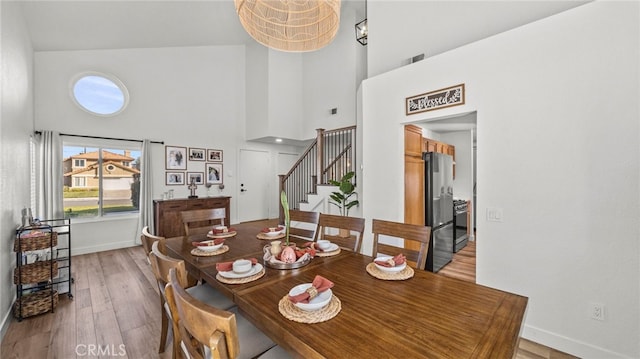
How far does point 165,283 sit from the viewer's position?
148cm

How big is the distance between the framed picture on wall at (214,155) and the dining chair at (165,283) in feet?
15.5

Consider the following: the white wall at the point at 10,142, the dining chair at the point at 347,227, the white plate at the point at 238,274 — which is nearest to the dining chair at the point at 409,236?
the dining chair at the point at 347,227

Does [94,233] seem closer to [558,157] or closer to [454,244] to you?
[454,244]

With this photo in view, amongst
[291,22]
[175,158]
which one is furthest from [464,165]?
[175,158]

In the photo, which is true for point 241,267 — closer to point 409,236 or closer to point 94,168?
point 409,236

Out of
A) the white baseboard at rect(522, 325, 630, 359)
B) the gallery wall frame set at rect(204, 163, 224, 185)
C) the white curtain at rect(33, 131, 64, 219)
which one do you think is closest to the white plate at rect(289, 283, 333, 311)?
the white baseboard at rect(522, 325, 630, 359)

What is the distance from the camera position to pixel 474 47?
2.53 m

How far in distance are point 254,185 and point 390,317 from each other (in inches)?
266

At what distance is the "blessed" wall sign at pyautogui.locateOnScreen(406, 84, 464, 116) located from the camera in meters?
2.66

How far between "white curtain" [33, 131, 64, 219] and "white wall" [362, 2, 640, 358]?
5.97m

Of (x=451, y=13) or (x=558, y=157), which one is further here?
(x=451, y=13)

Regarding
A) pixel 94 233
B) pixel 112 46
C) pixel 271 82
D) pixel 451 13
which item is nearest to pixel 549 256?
pixel 451 13

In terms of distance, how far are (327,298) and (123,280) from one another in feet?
11.9

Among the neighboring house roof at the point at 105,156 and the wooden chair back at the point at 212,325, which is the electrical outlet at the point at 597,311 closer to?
the wooden chair back at the point at 212,325
